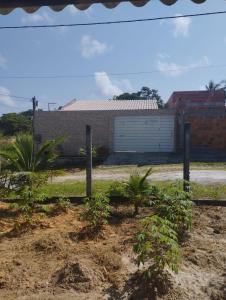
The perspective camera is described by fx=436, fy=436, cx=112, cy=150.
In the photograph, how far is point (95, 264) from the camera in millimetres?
4348

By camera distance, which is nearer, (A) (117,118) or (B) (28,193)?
(B) (28,193)

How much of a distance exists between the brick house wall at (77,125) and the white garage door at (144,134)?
0.99 feet

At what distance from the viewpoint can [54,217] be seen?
20.3 ft

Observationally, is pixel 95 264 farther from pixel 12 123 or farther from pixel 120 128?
pixel 12 123

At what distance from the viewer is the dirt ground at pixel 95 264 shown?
3840 mm

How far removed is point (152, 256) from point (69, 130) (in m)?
21.1

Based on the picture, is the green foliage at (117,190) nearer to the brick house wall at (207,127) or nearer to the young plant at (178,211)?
the young plant at (178,211)

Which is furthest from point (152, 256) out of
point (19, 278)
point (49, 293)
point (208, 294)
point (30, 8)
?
point (30, 8)

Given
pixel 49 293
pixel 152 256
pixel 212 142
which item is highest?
pixel 212 142

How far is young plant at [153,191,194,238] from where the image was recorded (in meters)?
5.09

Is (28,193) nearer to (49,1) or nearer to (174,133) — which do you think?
(49,1)

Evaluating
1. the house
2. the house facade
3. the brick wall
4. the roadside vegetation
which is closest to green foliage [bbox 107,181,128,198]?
the roadside vegetation

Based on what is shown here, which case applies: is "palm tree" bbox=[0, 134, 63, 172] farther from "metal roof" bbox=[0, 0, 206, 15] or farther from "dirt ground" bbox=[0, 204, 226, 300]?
"metal roof" bbox=[0, 0, 206, 15]

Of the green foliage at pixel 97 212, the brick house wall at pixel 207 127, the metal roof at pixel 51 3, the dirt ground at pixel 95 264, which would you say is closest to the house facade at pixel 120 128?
the brick house wall at pixel 207 127
